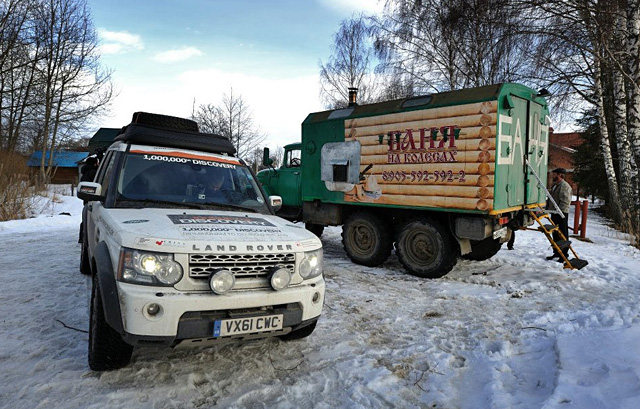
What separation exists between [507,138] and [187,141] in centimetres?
452

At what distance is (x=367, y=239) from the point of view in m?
7.35

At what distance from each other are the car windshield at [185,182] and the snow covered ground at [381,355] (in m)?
1.35

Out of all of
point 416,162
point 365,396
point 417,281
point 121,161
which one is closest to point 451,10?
point 416,162

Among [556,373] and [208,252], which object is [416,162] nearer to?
[556,373]

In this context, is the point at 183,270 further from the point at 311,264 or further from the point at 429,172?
the point at 429,172

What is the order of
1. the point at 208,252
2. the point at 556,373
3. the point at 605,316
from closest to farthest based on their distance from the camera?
the point at 208,252
the point at 556,373
the point at 605,316

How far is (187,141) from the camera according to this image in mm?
4434

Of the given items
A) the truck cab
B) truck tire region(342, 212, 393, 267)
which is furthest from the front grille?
the truck cab

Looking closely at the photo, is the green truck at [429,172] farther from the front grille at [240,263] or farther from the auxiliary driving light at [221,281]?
the auxiliary driving light at [221,281]

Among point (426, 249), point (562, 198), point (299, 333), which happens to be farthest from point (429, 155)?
point (299, 333)

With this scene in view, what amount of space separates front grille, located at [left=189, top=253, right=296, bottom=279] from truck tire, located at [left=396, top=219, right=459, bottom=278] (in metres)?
3.85

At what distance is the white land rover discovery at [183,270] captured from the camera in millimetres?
2578

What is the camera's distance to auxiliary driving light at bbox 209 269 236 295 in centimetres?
265

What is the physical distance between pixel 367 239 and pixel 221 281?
493 centimetres
